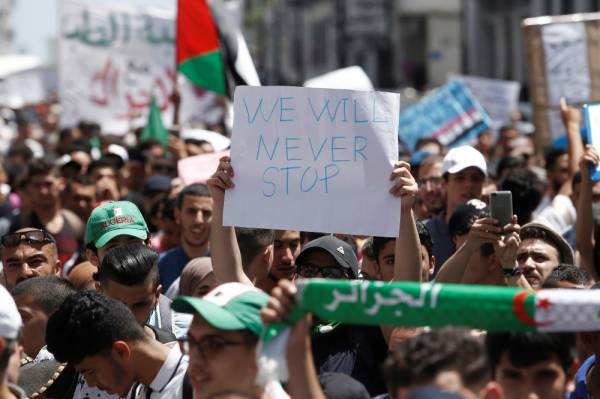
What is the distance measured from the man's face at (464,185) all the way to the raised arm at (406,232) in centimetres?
252

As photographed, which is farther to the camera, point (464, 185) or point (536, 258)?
point (464, 185)

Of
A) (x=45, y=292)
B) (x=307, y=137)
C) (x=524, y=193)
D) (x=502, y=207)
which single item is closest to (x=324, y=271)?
(x=307, y=137)

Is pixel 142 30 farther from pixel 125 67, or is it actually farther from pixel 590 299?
pixel 590 299

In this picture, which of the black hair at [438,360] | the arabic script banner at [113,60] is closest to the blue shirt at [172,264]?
the black hair at [438,360]

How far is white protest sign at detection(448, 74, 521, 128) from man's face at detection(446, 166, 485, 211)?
9285 millimetres

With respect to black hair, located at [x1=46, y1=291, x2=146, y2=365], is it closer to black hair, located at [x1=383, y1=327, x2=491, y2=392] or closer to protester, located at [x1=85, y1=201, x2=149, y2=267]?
black hair, located at [x1=383, y1=327, x2=491, y2=392]

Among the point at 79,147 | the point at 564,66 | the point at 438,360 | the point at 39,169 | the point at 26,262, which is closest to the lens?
the point at 438,360

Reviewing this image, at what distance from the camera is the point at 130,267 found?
5.50 metres

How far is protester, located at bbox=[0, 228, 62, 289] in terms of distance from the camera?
664 cm

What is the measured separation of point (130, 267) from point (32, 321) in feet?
1.62

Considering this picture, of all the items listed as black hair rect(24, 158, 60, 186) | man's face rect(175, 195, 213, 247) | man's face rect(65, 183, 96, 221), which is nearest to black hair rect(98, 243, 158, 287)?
man's face rect(175, 195, 213, 247)

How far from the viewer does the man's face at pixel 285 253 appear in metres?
6.60

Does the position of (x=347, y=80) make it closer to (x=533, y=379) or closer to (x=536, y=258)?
(x=536, y=258)

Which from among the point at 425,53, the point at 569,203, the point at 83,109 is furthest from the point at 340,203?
the point at 425,53
